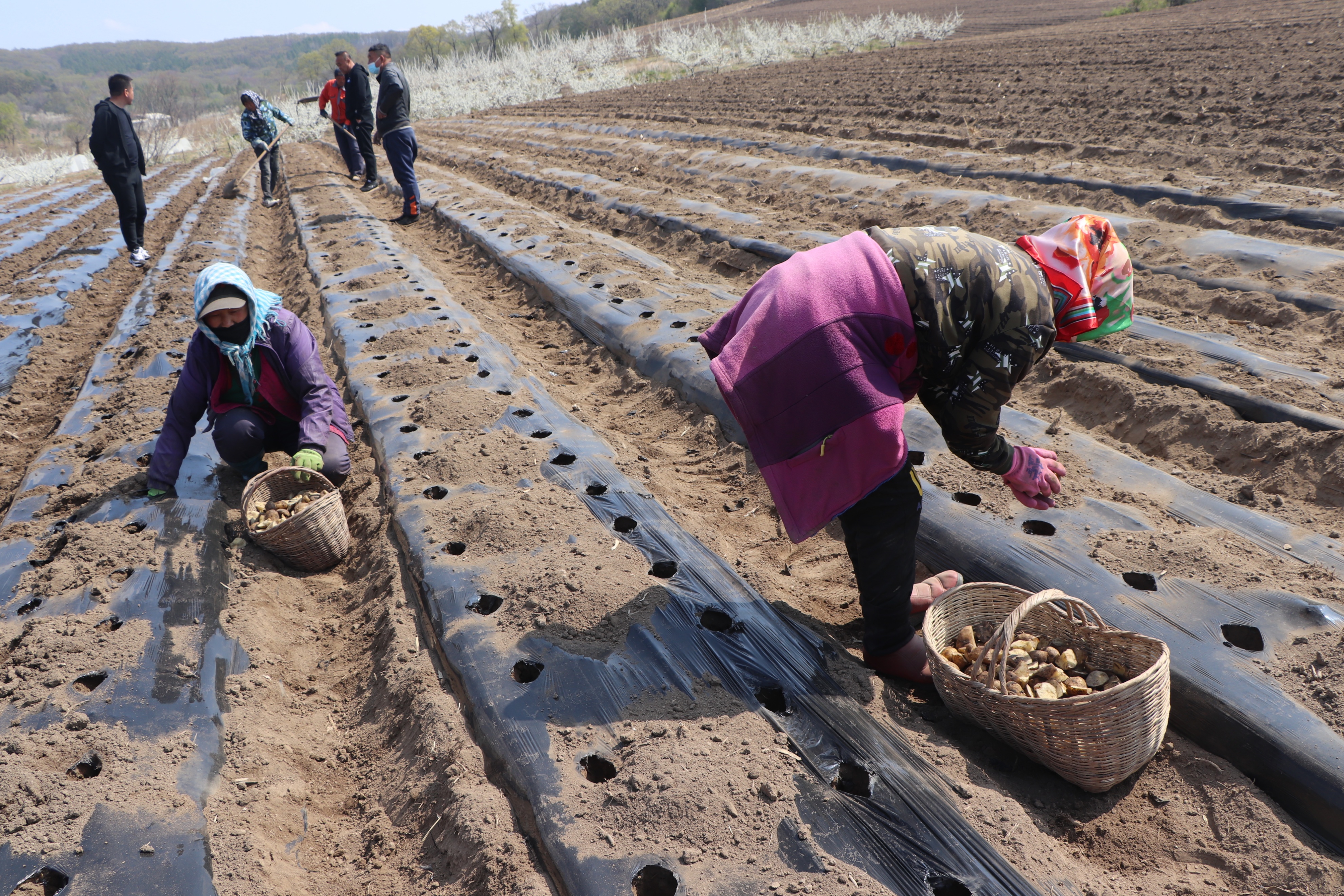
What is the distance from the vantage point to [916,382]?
191cm

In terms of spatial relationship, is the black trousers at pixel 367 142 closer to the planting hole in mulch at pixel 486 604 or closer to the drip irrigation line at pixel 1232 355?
the planting hole in mulch at pixel 486 604

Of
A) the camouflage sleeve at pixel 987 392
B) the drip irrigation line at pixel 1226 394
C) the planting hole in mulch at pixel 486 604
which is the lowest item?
the planting hole in mulch at pixel 486 604

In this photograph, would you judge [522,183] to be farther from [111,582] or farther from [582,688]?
[582,688]

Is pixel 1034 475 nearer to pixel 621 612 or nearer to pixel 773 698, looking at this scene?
pixel 773 698

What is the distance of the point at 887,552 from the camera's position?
1932 mm

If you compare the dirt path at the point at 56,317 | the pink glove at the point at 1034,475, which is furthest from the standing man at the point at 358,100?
the pink glove at the point at 1034,475

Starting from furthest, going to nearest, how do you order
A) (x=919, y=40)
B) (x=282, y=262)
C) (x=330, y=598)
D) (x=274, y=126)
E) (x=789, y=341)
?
(x=919, y=40), (x=274, y=126), (x=282, y=262), (x=330, y=598), (x=789, y=341)

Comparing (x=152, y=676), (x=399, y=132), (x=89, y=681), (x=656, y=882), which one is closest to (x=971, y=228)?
(x=656, y=882)

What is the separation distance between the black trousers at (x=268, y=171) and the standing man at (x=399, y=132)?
9.98ft

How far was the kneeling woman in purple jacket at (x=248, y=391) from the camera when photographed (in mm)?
2945

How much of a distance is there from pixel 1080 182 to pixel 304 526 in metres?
6.06

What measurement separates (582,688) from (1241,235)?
16.3ft

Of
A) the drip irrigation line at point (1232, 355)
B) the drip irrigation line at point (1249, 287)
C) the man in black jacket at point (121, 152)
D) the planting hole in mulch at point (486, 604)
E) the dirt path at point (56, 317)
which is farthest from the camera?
the man in black jacket at point (121, 152)

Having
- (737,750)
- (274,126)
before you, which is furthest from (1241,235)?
(274,126)
